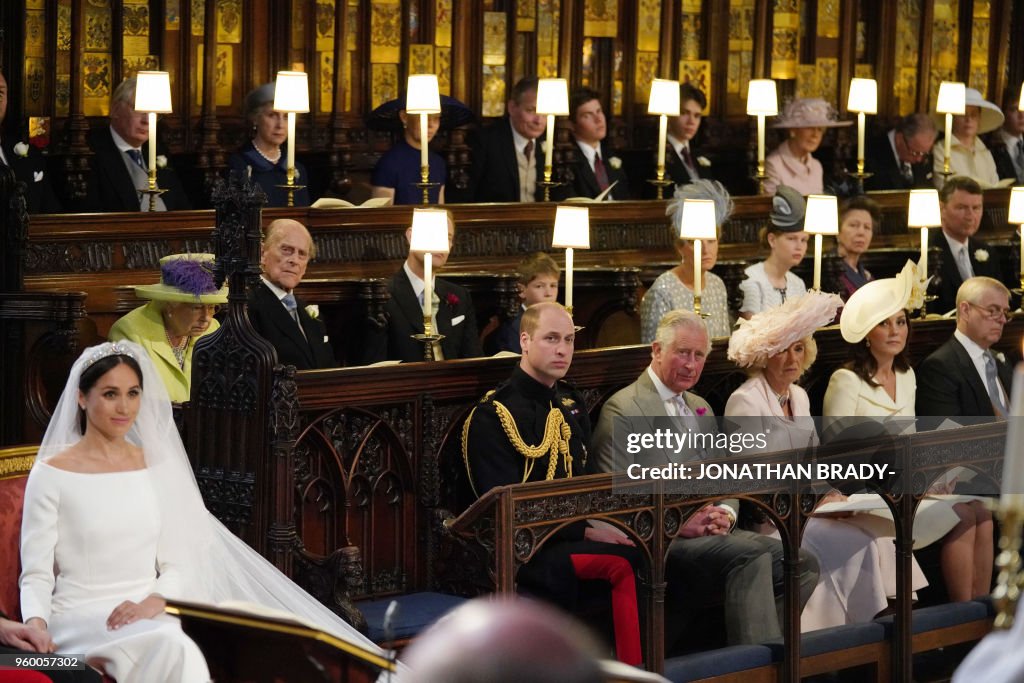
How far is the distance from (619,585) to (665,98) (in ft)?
16.9

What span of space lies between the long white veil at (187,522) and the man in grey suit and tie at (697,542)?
1.21 m

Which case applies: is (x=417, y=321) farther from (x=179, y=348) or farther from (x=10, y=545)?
(x=10, y=545)

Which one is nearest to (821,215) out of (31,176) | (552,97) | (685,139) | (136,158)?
(552,97)

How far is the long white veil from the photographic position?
458 cm

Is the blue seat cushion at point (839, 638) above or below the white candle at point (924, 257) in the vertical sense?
below

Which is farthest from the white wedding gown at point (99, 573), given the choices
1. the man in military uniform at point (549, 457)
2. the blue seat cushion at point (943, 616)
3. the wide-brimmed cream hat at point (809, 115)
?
the wide-brimmed cream hat at point (809, 115)

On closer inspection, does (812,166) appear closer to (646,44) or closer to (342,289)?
(646,44)

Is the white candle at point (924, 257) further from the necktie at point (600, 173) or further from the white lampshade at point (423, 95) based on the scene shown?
the white lampshade at point (423, 95)

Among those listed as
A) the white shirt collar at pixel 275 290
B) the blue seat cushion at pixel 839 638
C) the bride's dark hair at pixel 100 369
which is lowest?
the blue seat cushion at pixel 839 638

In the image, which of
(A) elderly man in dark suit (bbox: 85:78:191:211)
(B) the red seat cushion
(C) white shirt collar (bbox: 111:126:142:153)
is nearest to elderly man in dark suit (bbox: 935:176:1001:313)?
(A) elderly man in dark suit (bbox: 85:78:191:211)

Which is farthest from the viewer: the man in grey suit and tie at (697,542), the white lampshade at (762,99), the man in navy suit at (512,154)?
the white lampshade at (762,99)

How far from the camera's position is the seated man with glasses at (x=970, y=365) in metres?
6.68

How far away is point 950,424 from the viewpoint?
656 cm

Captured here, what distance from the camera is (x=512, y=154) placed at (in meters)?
9.41
